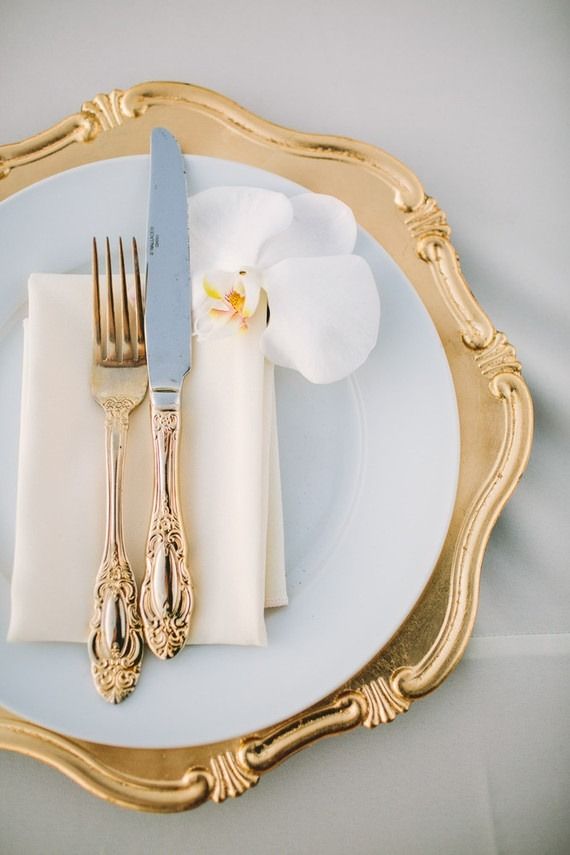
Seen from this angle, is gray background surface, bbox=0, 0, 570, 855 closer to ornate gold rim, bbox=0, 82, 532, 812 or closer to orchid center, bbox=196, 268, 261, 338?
ornate gold rim, bbox=0, 82, 532, 812

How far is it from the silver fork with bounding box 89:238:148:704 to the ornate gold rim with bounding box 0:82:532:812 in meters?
0.06

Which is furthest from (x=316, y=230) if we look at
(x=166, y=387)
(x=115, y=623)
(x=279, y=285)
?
(x=115, y=623)

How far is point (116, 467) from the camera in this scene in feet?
1.36

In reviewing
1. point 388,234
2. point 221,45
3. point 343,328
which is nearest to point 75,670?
point 343,328

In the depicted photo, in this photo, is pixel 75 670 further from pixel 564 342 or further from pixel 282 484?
pixel 564 342

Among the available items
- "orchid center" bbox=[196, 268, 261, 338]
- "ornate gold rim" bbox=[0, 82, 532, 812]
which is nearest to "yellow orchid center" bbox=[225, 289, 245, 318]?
"orchid center" bbox=[196, 268, 261, 338]

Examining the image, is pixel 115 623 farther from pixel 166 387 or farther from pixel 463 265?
pixel 463 265

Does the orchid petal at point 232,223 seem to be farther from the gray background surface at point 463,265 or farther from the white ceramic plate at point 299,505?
the gray background surface at point 463,265

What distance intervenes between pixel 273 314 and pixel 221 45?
0.30 metres

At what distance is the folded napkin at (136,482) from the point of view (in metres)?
0.40

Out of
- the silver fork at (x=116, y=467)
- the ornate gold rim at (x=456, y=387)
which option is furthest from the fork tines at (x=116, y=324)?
the ornate gold rim at (x=456, y=387)

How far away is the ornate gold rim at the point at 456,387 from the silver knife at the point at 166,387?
0.25 feet

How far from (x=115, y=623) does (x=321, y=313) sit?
0.24 meters

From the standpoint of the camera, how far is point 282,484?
45 cm
